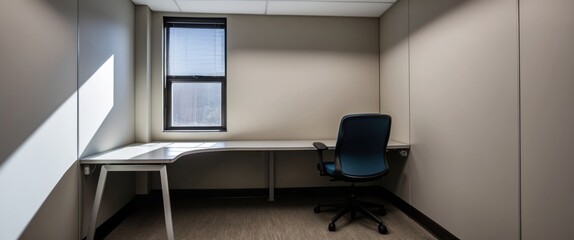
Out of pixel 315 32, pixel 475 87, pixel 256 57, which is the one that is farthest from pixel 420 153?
pixel 256 57

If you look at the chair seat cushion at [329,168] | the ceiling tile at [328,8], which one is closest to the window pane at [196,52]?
the ceiling tile at [328,8]

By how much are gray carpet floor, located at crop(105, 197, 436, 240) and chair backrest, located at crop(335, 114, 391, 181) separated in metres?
0.48

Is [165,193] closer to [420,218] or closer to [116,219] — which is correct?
[116,219]

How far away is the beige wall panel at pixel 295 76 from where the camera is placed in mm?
3180

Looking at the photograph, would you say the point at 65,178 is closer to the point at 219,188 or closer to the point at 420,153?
the point at 219,188

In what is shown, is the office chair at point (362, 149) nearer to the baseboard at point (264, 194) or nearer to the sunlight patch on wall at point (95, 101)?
the baseboard at point (264, 194)

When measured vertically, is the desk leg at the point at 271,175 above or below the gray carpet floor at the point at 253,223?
above

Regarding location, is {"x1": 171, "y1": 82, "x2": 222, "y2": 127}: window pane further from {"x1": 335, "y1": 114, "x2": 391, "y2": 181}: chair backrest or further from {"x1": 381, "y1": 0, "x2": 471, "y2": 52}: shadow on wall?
{"x1": 381, "y1": 0, "x2": 471, "y2": 52}: shadow on wall

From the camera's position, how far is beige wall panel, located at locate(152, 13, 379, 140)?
3.18 metres

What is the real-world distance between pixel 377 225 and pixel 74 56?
2.61 meters

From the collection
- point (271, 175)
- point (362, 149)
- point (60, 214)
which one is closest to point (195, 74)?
point (271, 175)

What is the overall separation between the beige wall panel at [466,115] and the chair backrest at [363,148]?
1.29 feet

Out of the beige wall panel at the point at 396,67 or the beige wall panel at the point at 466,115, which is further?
the beige wall panel at the point at 396,67

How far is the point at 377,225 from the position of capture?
2.43 meters
